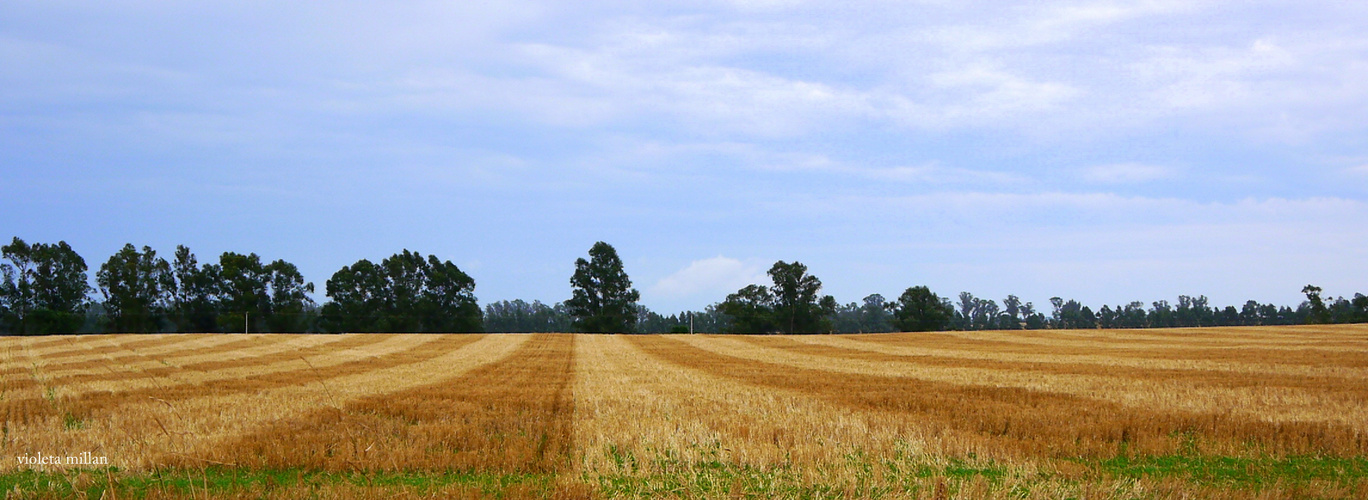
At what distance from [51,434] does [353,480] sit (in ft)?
19.6

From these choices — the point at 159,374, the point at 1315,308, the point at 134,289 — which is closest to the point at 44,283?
the point at 134,289

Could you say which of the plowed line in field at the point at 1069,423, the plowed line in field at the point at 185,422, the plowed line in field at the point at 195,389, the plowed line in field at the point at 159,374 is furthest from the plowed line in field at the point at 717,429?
the plowed line in field at the point at 159,374

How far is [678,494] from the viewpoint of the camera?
28.3 ft

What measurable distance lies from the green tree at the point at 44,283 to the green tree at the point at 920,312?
10440cm

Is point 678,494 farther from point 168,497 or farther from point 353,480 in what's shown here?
point 168,497

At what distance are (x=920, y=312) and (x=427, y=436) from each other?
351 ft

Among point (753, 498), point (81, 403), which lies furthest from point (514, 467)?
point (81, 403)

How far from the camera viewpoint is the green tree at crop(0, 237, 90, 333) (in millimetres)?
103625

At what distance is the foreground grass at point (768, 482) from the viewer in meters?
8.41

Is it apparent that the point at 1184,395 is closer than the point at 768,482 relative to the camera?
No

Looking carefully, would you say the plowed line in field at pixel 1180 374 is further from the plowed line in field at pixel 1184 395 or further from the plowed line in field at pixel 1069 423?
the plowed line in field at pixel 1069 423

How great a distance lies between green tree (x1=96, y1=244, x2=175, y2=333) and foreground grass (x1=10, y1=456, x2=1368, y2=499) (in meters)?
111

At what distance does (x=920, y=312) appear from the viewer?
368 feet

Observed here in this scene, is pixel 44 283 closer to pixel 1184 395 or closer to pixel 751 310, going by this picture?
pixel 751 310
